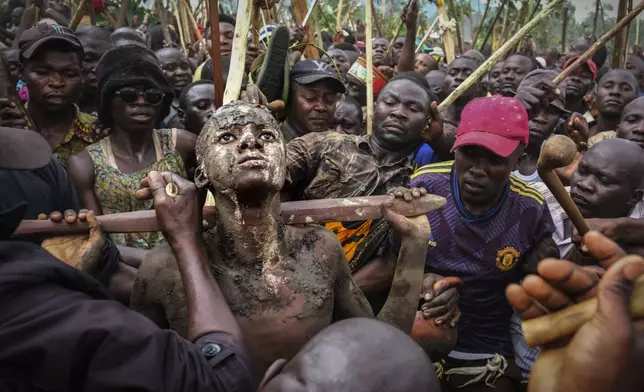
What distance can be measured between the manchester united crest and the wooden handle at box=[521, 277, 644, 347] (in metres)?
1.62

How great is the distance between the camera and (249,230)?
2299 mm

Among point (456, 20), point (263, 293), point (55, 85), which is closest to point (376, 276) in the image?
point (263, 293)

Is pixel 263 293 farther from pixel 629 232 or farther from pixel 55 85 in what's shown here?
pixel 55 85

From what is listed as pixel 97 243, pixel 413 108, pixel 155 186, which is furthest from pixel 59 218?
pixel 413 108

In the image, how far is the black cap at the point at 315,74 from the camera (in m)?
3.87

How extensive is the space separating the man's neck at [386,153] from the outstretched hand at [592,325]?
2.04 m

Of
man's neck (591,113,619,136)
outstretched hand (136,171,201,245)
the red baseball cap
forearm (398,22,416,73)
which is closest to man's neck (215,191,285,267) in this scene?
outstretched hand (136,171,201,245)

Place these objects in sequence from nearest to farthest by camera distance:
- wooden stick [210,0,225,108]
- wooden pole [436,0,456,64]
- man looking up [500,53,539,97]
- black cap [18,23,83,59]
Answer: wooden stick [210,0,225,108], black cap [18,23,83,59], man looking up [500,53,539,97], wooden pole [436,0,456,64]

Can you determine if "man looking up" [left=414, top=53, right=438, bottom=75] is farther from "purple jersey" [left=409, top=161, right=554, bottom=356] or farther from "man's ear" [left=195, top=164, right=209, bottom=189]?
"man's ear" [left=195, top=164, right=209, bottom=189]

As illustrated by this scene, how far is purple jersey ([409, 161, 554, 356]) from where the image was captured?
10.0 feet

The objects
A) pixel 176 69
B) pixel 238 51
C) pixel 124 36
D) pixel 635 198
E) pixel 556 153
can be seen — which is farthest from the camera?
pixel 176 69

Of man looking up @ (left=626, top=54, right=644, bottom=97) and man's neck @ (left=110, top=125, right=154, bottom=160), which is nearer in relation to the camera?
man's neck @ (left=110, top=125, right=154, bottom=160)

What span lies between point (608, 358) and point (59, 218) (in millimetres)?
1845

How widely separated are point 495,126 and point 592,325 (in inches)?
74.7
